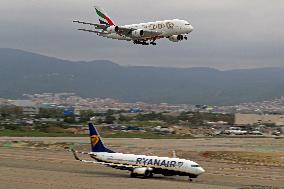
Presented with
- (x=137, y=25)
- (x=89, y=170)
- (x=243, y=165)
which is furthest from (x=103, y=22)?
(x=243, y=165)

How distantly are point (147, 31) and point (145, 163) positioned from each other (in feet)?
58.0

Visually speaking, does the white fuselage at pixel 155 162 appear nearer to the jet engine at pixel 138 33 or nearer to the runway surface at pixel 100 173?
the runway surface at pixel 100 173

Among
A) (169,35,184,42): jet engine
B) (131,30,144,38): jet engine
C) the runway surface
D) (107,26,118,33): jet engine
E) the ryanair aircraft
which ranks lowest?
the runway surface

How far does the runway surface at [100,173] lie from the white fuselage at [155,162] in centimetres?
173

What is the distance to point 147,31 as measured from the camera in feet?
280

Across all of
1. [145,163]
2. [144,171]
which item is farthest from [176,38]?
[144,171]

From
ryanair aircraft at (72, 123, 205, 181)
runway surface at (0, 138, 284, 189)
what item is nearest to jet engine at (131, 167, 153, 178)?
ryanair aircraft at (72, 123, 205, 181)

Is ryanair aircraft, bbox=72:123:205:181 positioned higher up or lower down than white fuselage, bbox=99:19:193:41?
lower down

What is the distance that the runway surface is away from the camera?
79.0 m

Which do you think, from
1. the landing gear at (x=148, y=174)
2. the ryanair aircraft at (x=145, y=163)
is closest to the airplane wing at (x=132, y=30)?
the ryanair aircraft at (x=145, y=163)

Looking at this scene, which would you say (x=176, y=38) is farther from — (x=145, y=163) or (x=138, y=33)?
(x=145, y=163)

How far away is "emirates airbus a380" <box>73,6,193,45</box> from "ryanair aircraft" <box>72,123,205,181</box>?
1459cm

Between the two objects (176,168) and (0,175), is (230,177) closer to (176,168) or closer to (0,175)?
(176,168)

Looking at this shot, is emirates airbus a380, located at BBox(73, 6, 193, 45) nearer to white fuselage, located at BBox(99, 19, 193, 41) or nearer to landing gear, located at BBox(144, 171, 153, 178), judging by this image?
white fuselage, located at BBox(99, 19, 193, 41)
